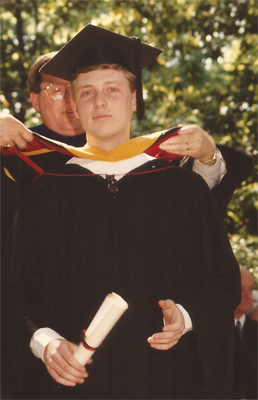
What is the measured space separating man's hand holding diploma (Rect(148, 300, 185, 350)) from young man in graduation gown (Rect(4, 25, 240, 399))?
0.33 ft

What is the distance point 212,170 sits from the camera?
308cm

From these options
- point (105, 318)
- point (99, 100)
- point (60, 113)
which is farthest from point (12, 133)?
point (60, 113)

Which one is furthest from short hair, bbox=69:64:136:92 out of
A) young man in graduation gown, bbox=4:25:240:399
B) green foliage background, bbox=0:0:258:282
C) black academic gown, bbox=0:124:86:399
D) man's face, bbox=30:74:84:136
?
green foliage background, bbox=0:0:258:282

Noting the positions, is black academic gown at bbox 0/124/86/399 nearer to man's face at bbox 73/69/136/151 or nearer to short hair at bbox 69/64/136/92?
man's face at bbox 73/69/136/151

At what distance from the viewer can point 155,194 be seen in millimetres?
2744

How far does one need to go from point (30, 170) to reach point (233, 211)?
4225 millimetres

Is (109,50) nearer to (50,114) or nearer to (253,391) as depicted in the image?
(50,114)

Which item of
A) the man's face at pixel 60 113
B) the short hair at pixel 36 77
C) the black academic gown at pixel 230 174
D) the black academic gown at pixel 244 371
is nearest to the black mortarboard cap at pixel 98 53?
the black academic gown at pixel 230 174

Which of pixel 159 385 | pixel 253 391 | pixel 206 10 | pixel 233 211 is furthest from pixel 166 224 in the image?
pixel 206 10

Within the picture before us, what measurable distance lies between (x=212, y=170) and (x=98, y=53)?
82 centimetres

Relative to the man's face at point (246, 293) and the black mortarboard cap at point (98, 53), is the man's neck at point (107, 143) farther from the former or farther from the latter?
the man's face at point (246, 293)

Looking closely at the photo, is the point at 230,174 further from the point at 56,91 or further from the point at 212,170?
the point at 56,91

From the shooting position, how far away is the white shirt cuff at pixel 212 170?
3.07 meters

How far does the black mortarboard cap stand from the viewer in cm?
285
